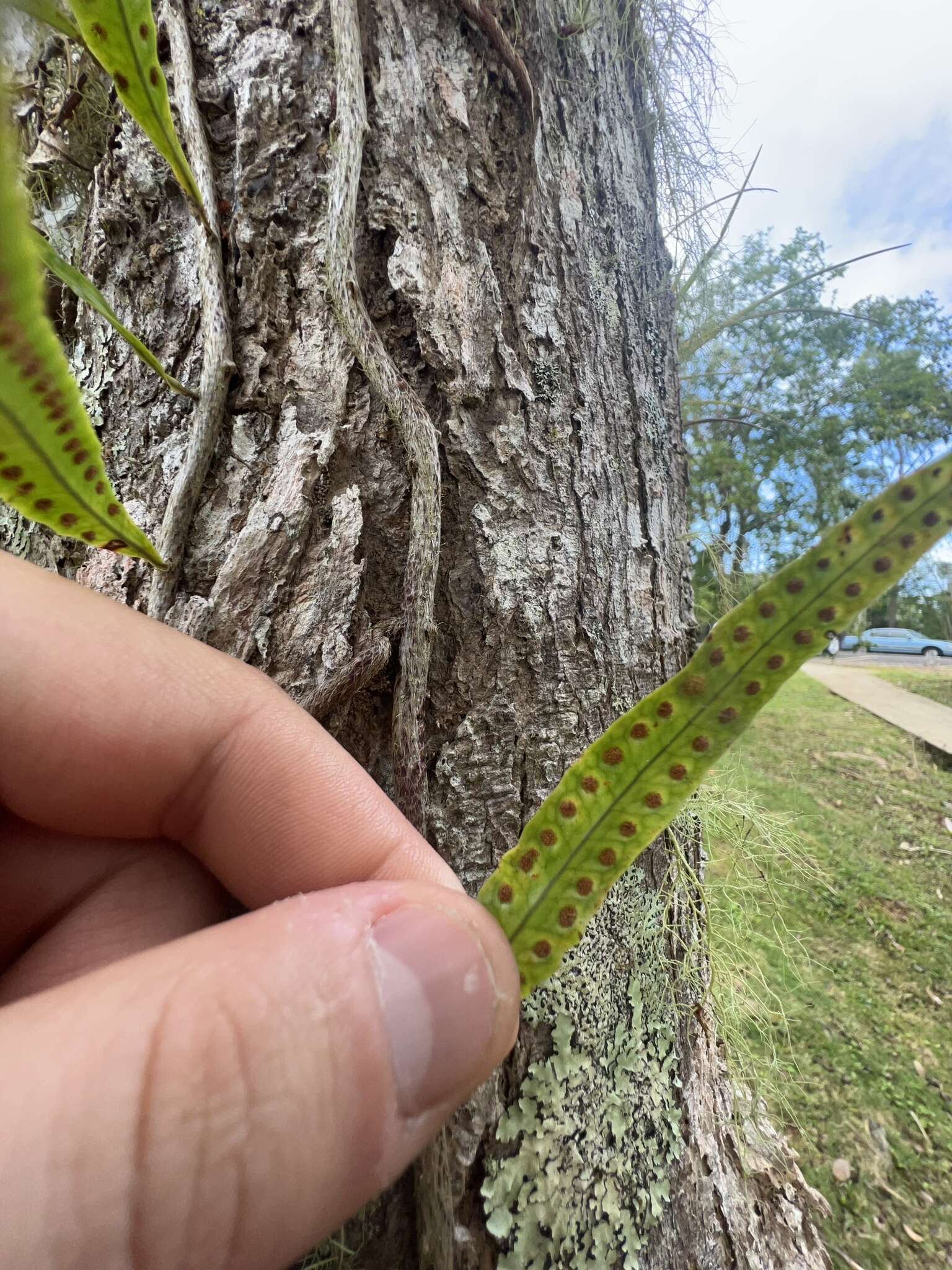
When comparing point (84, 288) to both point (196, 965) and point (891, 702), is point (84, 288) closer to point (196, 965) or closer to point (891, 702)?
point (196, 965)

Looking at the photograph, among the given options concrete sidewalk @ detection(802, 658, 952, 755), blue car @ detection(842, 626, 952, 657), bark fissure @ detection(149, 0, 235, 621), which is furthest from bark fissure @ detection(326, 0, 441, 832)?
blue car @ detection(842, 626, 952, 657)

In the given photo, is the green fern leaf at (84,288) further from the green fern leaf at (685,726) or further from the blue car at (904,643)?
the blue car at (904,643)

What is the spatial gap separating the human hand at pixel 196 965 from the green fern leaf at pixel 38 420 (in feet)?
0.45

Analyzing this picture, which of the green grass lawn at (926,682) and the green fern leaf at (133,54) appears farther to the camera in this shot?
the green grass lawn at (926,682)

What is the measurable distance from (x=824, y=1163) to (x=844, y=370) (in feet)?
12.2

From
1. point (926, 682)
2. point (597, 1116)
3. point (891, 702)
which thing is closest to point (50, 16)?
point (597, 1116)

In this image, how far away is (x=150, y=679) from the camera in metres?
0.68

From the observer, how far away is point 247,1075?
47cm

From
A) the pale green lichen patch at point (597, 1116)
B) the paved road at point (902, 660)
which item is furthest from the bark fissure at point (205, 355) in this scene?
the paved road at point (902, 660)

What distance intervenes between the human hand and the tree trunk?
8 centimetres

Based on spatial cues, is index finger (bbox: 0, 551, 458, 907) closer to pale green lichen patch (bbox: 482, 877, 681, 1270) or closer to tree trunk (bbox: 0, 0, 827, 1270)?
tree trunk (bbox: 0, 0, 827, 1270)

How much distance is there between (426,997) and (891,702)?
3.88 m

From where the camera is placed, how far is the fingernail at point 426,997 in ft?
1.71

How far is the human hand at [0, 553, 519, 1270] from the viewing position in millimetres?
437
